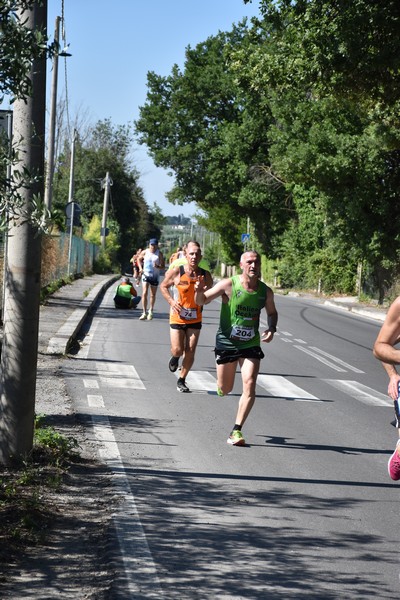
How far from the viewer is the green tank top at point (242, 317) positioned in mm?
9844

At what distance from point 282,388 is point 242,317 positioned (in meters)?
4.15

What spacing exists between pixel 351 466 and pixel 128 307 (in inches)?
769

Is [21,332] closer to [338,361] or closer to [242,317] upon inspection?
[242,317]

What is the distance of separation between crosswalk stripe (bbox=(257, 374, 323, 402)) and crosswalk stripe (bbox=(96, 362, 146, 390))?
5.75 ft

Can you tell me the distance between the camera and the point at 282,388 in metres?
13.8

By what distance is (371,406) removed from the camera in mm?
12648

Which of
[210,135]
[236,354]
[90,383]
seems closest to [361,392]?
[90,383]

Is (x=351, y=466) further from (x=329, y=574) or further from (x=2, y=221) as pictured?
(x=2, y=221)

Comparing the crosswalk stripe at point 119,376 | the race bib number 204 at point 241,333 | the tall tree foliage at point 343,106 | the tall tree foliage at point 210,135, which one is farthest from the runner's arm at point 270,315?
the tall tree foliage at point 210,135

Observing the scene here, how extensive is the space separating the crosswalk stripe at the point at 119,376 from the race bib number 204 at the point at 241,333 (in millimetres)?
3291

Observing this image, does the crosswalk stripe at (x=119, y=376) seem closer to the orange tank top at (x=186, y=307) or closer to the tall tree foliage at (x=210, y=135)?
the orange tank top at (x=186, y=307)

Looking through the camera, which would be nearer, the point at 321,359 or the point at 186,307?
the point at 186,307

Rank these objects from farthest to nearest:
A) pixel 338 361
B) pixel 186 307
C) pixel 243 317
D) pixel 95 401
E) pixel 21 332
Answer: pixel 338 361, pixel 186 307, pixel 95 401, pixel 243 317, pixel 21 332

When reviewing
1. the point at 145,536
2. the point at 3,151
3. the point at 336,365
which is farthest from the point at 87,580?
the point at 336,365
